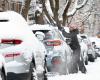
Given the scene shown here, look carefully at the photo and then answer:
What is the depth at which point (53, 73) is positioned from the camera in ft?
50.1

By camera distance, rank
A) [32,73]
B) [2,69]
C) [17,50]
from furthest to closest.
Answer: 1. [32,73]
2. [17,50]
3. [2,69]

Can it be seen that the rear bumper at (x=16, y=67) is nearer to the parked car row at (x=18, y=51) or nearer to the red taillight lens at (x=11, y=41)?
the parked car row at (x=18, y=51)

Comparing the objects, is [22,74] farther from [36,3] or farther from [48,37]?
[36,3]

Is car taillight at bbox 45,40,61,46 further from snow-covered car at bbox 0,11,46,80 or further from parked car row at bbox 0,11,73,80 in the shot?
snow-covered car at bbox 0,11,46,80

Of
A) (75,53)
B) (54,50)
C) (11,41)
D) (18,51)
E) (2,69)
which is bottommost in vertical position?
(75,53)

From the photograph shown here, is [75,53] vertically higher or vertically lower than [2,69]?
lower

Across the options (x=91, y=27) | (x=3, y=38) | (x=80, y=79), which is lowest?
(x=91, y=27)

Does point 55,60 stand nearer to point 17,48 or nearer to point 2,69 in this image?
point 17,48

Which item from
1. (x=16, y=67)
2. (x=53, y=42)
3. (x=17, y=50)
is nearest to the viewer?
(x=16, y=67)

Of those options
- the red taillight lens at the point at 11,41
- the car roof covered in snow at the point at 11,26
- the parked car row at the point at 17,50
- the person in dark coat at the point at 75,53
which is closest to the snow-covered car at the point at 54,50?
the person in dark coat at the point at 75,53

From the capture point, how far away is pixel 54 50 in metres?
15.2

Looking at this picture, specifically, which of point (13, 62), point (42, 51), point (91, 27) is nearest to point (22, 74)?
point (13, 62)

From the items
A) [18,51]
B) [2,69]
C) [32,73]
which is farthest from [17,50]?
[2,69]

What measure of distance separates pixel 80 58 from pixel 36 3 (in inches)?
1410
